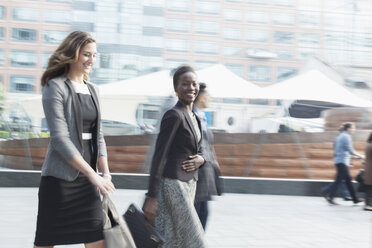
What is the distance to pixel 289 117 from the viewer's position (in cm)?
1367

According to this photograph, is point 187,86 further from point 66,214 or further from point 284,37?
point 284,37

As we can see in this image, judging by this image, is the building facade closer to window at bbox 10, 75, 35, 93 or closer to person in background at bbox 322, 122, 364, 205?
window at bbox 10, 75, 35, 93

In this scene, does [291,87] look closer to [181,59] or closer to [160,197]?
[160,197]

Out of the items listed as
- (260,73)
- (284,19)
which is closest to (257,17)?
→ (284,19)

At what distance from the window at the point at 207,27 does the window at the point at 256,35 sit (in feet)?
11.4

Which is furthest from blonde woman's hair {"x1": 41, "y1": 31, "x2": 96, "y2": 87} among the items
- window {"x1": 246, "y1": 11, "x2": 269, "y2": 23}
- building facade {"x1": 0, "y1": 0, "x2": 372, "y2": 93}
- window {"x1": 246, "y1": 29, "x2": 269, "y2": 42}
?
window {"x1": 246, "y1": 29, "x2": 269, "y2": 42}

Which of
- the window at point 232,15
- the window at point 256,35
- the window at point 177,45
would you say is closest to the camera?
the window at point 232,15

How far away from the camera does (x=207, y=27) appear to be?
52.6 m

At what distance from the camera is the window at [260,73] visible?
2156 inches

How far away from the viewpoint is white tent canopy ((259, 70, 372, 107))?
12.8 meters

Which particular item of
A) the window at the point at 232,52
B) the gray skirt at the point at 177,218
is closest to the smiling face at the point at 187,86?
the gray skirt at the point at 177,218

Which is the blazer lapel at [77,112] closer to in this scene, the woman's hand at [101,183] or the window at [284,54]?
the woman's hand at [101,183]

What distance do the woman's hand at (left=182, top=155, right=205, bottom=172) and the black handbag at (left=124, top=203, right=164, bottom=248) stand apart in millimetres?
390

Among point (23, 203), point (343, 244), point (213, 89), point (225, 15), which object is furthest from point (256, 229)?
point (225, 15)
